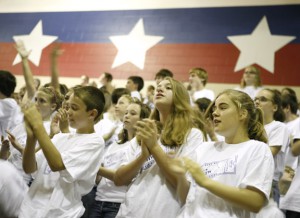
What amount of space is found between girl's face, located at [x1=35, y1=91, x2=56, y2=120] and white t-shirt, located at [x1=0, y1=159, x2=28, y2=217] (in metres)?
0.79

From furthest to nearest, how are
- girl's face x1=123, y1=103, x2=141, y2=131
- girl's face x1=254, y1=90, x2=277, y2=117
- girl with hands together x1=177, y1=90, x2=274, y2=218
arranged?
girl's face x1=254, y1=90, x2=277, y2=117, girl's face x1=123, y1=103, x2=141, y2=131, girl with hands together x1=177, y1=90, x2=274, y2=218

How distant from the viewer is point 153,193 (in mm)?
2559

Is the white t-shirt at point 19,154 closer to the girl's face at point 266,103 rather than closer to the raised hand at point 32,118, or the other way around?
the raised hand at point 32,118

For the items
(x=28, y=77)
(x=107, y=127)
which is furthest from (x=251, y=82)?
(x=28, y=77)

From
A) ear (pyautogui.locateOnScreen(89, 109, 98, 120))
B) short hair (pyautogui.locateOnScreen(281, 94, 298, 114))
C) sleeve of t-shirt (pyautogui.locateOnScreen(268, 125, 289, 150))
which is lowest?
ear (pyautogui.locateOnScreen(89, 109, 98, 120))

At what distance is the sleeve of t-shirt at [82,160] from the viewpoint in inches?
102

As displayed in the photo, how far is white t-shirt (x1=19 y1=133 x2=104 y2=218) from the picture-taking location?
2.58 metres

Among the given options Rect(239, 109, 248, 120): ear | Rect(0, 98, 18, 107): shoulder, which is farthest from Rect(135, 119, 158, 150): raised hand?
Rect(0, 98, 18, 107): shoulder

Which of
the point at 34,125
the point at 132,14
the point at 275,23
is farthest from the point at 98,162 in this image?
the point at 132,14

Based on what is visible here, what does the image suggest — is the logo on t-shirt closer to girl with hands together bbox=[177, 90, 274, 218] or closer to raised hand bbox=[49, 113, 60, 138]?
girl with hands together bbox=[177, 90, 274, 218]

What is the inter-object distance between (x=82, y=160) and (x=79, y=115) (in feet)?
1.06

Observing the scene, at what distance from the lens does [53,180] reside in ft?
8.92

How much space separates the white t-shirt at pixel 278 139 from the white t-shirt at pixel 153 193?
1115 mm

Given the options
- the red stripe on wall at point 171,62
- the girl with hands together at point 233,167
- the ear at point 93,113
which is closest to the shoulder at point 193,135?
the girl with hands together at point 233,167
